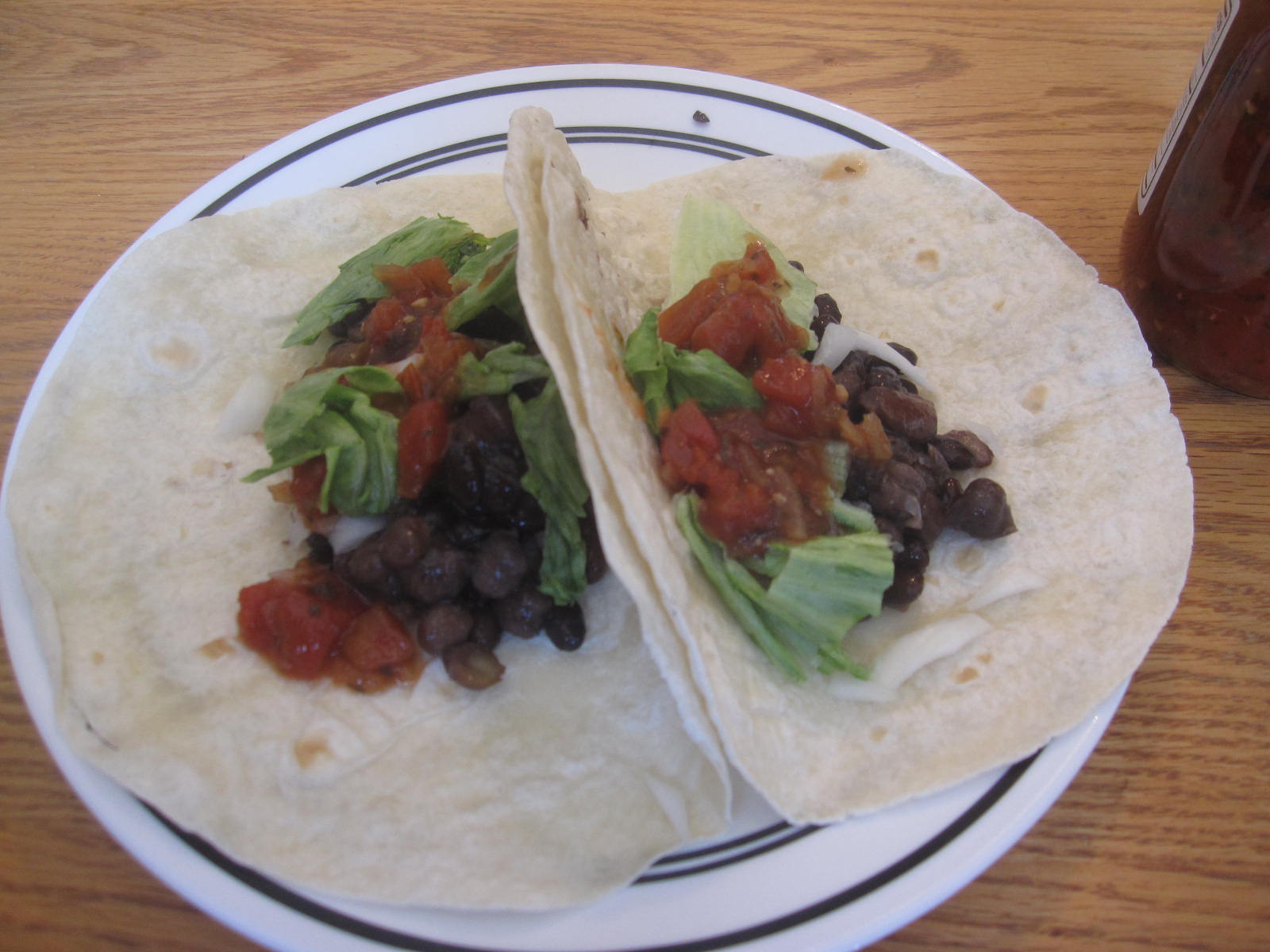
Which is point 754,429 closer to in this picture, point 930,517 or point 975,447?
point 930,517

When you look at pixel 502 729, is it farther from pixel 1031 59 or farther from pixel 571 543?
pixel 1031 59

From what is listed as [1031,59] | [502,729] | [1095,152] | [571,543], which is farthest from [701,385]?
[1031,59]

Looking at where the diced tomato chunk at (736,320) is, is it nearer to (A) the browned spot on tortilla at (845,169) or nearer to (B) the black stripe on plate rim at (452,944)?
(A) the browned spot on tortilla at (845,169)

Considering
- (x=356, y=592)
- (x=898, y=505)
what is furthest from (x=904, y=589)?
(x=356, y=592)

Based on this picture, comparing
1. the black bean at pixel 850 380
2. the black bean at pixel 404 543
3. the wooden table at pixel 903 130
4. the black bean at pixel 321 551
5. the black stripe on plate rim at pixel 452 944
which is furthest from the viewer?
the black bean at pixel 850 380

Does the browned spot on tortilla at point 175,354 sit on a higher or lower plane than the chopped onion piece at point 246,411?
higher

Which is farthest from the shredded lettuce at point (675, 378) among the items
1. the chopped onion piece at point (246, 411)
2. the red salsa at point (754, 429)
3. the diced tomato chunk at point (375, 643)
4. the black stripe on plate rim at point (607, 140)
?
the black stripe on plate rim at point (607, 140)

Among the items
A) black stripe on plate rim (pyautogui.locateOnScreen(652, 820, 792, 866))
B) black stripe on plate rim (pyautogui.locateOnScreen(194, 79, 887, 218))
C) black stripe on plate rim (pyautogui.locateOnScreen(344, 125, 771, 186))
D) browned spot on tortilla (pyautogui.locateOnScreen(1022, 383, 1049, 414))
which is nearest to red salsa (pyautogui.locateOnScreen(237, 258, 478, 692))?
black stripe on plate rim (pyautogui.locateOnScreen(652, 820, 792, 866))
